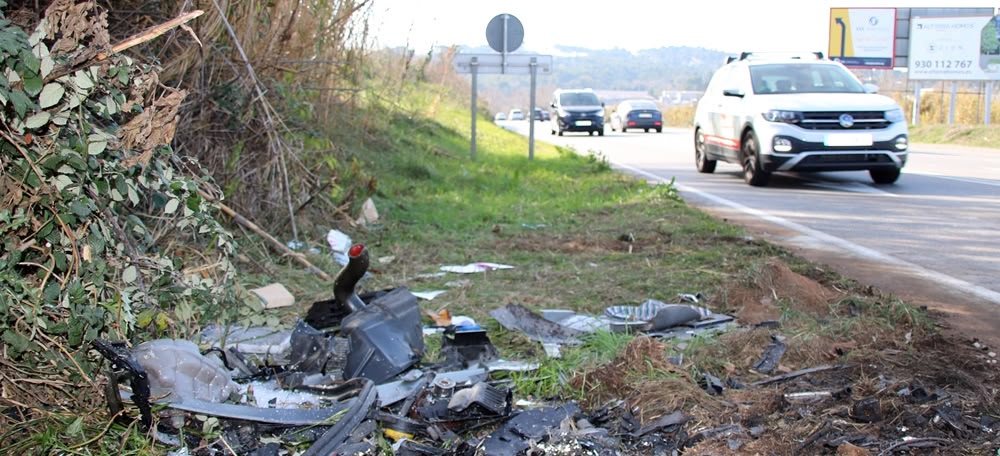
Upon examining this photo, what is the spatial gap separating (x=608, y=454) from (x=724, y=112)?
413 inches

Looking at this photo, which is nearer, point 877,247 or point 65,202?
point 65,202

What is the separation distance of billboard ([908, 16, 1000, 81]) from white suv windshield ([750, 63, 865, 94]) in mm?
27120

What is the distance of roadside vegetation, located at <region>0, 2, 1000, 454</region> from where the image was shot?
3129 millimetres

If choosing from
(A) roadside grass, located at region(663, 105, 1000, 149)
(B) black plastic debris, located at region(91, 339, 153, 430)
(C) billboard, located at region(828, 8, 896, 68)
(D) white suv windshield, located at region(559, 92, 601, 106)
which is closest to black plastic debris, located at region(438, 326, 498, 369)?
(B) black plastic debris, located at region(91, 339, 153, 430)

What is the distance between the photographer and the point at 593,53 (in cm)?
16862

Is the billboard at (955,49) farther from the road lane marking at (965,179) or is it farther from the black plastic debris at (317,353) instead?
the black plastic debris at (317,353)

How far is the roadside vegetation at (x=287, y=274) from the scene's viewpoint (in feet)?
10.3

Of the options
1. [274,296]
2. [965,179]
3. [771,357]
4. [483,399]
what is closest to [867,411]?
[771,357]

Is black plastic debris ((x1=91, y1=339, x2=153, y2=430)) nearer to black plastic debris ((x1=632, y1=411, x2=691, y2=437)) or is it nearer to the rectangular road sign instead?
black plastic debris ((x1=632, y1=411, x2=691, y2=437))

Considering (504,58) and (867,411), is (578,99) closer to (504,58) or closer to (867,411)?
(504,58)

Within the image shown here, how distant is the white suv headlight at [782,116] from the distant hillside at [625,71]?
90066mm

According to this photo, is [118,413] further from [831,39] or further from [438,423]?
[831,39]

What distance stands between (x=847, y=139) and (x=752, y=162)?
1.31 m

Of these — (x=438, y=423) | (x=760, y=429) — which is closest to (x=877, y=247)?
(x=760, y=429)
